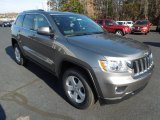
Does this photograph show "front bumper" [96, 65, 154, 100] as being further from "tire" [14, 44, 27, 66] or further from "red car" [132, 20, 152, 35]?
"red car" [132, 20, 152, 35]

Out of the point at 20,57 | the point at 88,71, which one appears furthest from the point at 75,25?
the point at 20,57

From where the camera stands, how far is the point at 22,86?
5656mm

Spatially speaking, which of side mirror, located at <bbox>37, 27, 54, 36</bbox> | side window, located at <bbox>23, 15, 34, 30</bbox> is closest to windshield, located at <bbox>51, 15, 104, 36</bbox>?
side mirror, located at <bbox>37, 27, 54, 36</bbox>

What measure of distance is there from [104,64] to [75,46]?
767 millimetres

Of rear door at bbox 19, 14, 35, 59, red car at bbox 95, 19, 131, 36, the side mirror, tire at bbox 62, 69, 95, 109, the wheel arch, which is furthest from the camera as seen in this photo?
red car at bbox 95, 19, 131, 36

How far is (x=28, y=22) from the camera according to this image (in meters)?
6.45

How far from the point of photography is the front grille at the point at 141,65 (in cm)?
387

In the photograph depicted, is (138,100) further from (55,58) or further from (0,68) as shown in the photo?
(0,68)

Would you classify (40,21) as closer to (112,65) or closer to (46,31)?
(46,31)

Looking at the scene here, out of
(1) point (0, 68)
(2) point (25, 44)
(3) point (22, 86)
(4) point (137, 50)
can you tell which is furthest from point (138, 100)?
(1) point (0, 68)

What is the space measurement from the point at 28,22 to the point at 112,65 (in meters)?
3.58

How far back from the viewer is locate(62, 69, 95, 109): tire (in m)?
4.04

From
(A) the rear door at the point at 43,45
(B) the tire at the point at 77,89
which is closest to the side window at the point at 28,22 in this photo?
(A) the rear door at the point at 43,45

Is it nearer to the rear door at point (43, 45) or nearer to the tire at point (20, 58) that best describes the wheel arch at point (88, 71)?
the rear door at point (43, 45)
